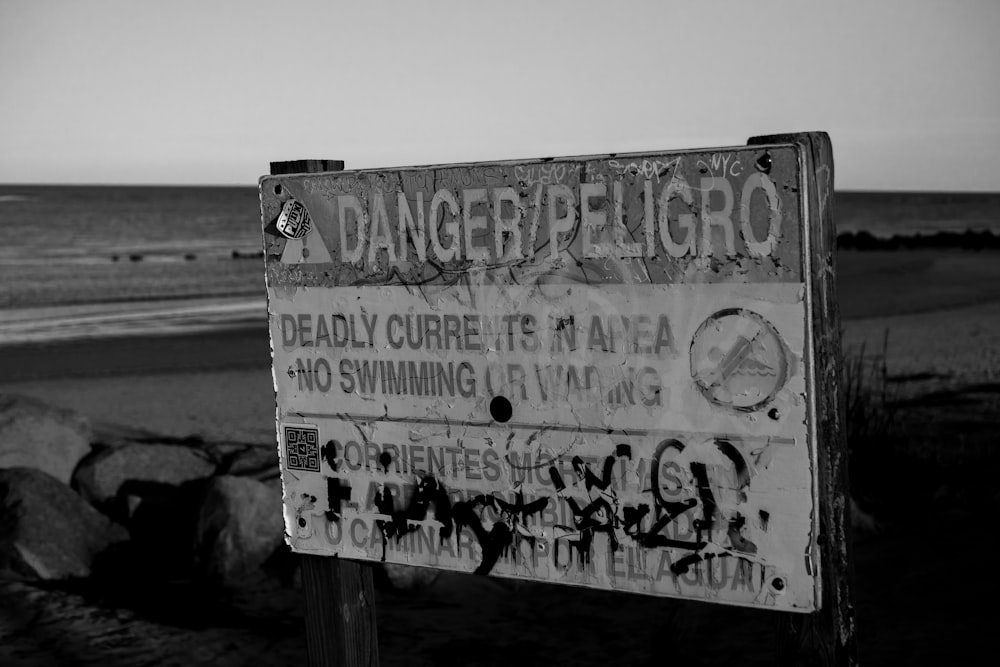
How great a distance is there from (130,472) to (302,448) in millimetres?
3901

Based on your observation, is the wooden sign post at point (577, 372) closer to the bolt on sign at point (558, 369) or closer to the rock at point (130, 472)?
the bolt on sign at point (558, 369)

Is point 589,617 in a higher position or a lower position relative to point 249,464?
lower

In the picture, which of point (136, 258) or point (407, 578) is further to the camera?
point (136, 258)

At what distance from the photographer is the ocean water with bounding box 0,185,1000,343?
67.2ft

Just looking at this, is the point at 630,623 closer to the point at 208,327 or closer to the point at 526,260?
the point at 526,260

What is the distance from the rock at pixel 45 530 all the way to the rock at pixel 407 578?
1529mm

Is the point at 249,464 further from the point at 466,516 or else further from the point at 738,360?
the point at 738,360

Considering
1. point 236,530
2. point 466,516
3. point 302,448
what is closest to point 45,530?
point 236,530

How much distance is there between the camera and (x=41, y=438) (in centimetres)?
640

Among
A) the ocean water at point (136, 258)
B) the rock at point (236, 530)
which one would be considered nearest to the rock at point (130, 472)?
the rock at point (236, 530)

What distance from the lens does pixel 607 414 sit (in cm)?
222

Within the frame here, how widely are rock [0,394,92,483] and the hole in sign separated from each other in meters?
4.74

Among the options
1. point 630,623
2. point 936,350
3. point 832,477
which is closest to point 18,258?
point 936,350

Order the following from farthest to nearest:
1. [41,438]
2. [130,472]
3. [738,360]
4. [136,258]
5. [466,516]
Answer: [136,258] < [41,438] < [130,472] < [466,516] < [738,360]
